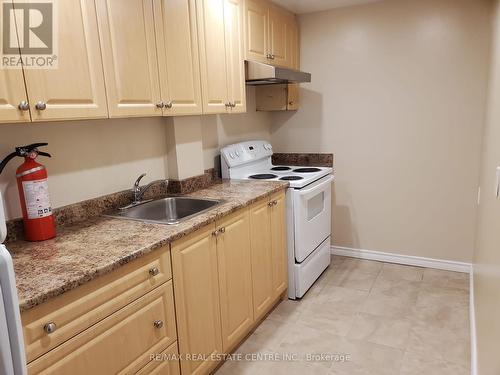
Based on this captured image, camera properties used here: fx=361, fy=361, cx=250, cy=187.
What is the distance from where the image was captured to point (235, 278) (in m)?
2.07

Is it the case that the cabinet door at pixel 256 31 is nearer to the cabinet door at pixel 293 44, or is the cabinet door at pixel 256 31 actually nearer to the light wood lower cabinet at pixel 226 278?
the cabinet door at pixel 293 44

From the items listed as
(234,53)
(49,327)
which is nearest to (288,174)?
(234,53)

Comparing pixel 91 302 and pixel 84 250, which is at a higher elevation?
pixel 84 250

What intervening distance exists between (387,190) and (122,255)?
8.53 feet

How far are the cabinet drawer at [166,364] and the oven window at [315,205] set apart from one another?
1.51 m

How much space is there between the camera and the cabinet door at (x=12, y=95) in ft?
3.96

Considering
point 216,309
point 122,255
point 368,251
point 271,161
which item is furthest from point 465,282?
point 122,255

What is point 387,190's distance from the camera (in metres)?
3.27

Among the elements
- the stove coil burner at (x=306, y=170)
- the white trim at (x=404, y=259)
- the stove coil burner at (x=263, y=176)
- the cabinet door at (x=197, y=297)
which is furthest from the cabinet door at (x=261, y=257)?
the white trim at (x=404, y=259)

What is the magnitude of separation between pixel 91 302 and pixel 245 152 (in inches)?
77.9

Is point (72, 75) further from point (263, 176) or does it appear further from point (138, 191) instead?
point (263, 176)

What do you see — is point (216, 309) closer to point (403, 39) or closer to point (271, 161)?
point (271, 161)

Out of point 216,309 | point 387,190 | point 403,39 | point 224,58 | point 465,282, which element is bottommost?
point 465,282

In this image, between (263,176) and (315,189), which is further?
(263,176)
